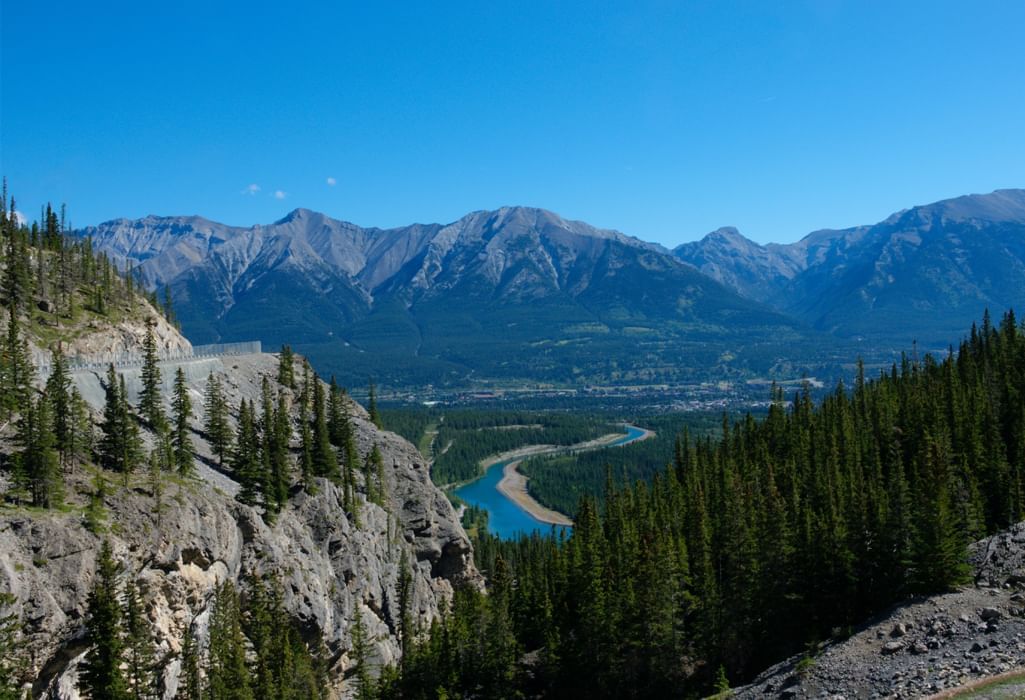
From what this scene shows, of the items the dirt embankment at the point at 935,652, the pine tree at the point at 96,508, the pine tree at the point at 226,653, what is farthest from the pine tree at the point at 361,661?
the dirt embankment at the point at 935,652

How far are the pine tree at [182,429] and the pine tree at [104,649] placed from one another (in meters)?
19.2

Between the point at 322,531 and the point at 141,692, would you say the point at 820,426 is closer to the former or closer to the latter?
the point at 322,531

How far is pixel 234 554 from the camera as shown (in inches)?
2554

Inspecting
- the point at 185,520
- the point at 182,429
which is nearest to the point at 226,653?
the point at 185,520

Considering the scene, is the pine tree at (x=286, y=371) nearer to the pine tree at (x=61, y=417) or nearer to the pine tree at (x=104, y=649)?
the pine tree at (x=61, y=417)

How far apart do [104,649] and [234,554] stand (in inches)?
683

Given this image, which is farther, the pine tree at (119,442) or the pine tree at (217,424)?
the pine tree at (217,424)

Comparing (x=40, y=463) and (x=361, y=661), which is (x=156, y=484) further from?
(x=361, y=661)

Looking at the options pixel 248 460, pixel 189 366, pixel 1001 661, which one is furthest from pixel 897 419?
pixel 189 366

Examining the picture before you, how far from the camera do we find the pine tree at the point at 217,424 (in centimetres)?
7669

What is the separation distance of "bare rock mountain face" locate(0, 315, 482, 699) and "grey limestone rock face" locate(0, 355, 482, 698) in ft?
0.34

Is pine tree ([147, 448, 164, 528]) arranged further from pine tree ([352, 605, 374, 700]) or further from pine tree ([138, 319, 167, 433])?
pine tree ([352, 605, 374, 700])

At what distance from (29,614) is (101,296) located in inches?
2367

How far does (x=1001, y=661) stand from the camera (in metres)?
40.7
